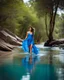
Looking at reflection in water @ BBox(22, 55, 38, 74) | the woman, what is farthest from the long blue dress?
reflection in water @ BBox(22, 55, 38, 74)

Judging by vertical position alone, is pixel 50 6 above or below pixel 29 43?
above

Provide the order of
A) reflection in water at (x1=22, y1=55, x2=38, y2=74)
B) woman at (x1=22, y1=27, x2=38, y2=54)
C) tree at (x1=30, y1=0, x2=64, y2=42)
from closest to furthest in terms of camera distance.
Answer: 1. reflection in water at (x1=22, y1=55, x2=38, y2=74)
2. woman at (x1=22, y1=27, x2=38, y2=54)
3. tree at (x1=30, y1=0, x2=64, y2=42)

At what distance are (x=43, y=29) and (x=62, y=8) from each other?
1832 centimetres

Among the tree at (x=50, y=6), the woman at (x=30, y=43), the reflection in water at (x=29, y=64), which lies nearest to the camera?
the reflection in water at (x=29, y=64)

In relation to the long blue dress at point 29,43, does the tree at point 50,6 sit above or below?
above

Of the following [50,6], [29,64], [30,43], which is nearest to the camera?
[29,64]

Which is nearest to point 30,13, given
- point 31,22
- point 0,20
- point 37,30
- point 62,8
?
point 31,22

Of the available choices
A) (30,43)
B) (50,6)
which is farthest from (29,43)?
(50,6)

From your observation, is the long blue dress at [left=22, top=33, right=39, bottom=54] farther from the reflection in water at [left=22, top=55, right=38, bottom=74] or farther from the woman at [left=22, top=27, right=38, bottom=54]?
the reflection in water at [left=22, top=55, right=38, bottom=74]

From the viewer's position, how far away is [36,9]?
37.2 metres

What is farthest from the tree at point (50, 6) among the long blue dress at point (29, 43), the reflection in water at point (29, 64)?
the reflection in water at point (29, 64)

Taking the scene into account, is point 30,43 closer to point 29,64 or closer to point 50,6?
point 29,64

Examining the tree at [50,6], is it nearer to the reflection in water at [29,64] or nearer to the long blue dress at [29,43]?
the long blue dress at [29,43]

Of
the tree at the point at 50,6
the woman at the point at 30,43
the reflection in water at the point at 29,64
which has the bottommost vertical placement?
the reflection in water at the point at 29,64
